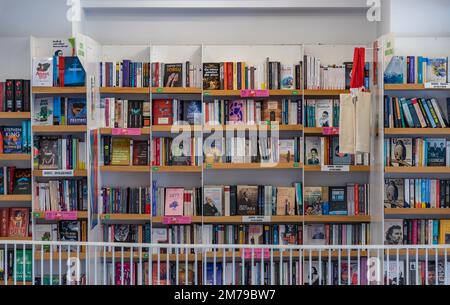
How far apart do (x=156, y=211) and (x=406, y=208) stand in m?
1.60

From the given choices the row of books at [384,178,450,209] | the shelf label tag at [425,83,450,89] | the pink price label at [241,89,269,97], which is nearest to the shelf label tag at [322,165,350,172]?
the row of books at [384,178,450,209]

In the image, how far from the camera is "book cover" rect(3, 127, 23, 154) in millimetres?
4051

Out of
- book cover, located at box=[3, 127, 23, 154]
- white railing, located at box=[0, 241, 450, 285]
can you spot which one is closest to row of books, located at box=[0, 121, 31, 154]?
book cover, located at box=[3, 127, 23, 154]

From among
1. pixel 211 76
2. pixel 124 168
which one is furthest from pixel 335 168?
pixel 124 168

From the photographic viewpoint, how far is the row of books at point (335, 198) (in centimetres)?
407

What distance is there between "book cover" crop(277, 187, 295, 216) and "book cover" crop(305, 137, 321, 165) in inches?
8.7

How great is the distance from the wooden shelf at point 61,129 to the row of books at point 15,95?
16 centimetres

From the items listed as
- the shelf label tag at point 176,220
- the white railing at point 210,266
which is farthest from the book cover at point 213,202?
the white railing at point 210,266

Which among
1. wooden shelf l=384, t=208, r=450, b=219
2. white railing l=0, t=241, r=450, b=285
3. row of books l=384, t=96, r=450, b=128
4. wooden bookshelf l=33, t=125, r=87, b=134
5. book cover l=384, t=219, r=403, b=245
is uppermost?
row of books l=384, t=96, r=450, b=128

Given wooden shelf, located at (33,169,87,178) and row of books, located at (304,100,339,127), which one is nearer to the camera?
wooden shelf, located at (33,169,87,178)

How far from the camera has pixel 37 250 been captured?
13.0 feet

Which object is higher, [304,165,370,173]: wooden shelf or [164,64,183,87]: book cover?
[164,64,183,87]: book cover

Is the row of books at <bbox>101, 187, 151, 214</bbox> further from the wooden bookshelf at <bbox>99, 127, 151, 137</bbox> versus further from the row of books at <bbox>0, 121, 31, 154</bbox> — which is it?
the row of books at <bbox>0, 121, 31, 154</bbox>

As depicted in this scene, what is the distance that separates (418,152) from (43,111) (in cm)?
243
